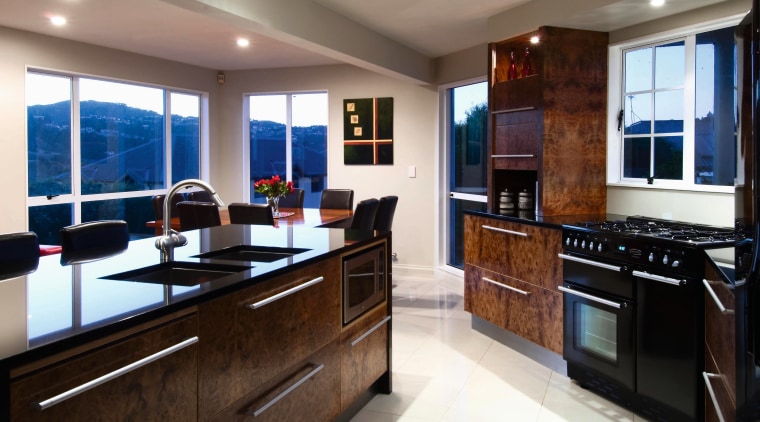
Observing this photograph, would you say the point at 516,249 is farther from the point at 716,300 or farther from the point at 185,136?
the point at 185,136

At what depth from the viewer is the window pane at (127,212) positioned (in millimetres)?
5959

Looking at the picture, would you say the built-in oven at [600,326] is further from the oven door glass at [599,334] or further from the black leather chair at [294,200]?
the black leather chair at [294,200]

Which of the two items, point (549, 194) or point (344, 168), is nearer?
point (549, 194)

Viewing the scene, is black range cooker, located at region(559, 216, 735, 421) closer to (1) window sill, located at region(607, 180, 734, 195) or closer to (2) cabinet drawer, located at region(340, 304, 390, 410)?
(1) window sill, located at region(607, 180, 734, 195)

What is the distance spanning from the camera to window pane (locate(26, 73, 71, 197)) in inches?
210

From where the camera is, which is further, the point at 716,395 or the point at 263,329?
the point at 716,395

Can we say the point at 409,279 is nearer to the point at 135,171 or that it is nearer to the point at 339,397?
the point at 135,171

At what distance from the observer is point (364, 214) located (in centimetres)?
429

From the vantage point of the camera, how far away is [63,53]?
17.9 ft

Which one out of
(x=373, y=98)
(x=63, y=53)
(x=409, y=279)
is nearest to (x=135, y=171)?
(x=63, y=53)

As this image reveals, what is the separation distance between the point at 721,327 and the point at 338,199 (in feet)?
13.4

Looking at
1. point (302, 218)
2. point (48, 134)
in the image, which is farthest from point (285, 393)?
point (48, 134)

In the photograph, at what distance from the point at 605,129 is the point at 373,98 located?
308cm

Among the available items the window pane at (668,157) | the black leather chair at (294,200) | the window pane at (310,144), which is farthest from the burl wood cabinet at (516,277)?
the window pane at (310,144)
